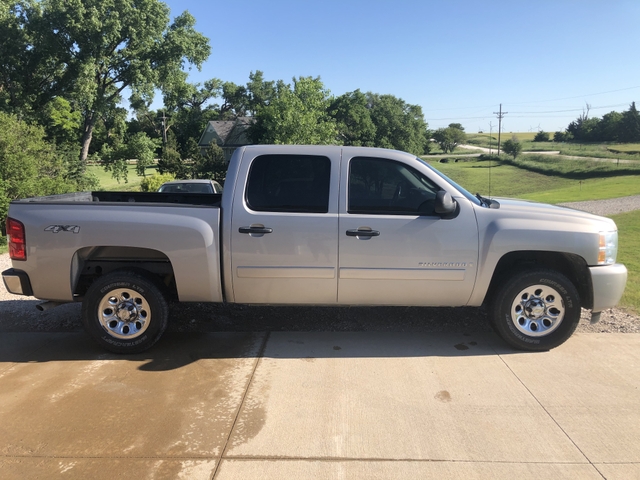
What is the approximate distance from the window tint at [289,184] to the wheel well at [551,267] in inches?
73.3

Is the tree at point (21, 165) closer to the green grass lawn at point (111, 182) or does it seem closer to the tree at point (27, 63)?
the tree at point (27, 63)

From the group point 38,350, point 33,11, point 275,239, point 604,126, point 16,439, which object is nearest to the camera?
point 16,439

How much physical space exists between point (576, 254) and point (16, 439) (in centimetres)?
482

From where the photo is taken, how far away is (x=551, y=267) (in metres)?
4.92

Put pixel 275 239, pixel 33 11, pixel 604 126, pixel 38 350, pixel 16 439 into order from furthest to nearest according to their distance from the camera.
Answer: pixel 604 126
pixel 33 11
pixel 38 350
pixel 275 239
pixel 16 439

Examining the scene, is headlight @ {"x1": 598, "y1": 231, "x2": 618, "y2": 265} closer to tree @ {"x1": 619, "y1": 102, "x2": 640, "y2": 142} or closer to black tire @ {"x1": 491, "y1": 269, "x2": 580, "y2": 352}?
black tire @ {"x1": 491, "y1": 269, "x2": 580, "y2": 352}

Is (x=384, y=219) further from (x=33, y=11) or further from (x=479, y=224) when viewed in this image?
(x=33, y=11)

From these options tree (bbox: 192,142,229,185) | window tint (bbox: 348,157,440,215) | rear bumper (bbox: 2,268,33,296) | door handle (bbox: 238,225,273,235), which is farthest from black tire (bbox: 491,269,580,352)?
tree (bbox: 192,142,229,185)

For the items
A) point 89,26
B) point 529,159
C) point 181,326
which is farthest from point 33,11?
point 529,159

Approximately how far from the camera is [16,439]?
3387 millimetres

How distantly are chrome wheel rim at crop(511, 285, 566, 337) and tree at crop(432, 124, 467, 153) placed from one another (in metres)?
116

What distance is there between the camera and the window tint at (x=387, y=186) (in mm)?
4648

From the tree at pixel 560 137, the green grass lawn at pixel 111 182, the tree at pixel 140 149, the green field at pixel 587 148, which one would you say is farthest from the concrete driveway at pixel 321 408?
the tree at pixel 560 137

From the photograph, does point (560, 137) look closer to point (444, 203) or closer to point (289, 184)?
point (444, 203)
